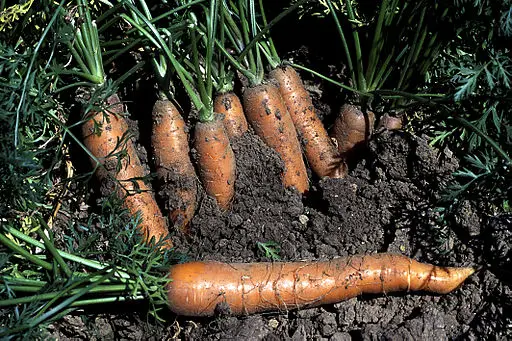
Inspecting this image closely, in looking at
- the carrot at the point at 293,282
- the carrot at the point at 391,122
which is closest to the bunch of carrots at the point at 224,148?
the carrot at the point at 293,282

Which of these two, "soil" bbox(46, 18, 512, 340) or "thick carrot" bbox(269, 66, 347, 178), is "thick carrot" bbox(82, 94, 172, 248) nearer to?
"soil" bbox(46, 18, 512, 340)

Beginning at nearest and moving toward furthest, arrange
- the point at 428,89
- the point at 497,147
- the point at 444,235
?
the point at 497,147 → the point at 444,235 → the point at 428,89

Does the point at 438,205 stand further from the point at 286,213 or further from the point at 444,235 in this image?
the point at 286,213

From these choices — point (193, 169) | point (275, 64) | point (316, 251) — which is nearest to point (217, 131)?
point (193, 169)

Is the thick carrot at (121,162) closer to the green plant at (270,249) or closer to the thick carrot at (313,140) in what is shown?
the green plant at (270,249)

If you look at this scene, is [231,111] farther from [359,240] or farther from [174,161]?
[359,240]
